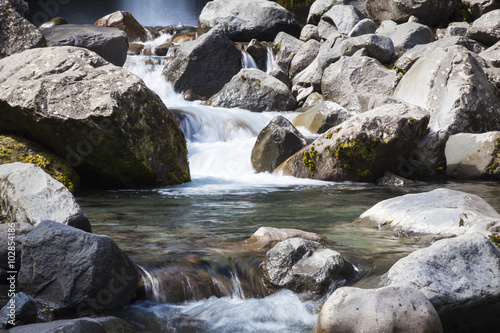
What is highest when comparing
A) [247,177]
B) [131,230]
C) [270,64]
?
[270,64]

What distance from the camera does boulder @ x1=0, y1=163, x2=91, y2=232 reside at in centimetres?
447

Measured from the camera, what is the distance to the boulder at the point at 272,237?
4.82m

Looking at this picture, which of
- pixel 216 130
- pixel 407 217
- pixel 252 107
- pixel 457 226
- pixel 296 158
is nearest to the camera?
pixel 457 226

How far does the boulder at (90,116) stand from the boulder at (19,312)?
202 inches

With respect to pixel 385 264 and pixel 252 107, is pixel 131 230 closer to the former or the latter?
pixel 385 264

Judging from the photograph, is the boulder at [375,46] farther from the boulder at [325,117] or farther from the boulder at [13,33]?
the boulder at [13,33]

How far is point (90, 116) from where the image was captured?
7.97 metres

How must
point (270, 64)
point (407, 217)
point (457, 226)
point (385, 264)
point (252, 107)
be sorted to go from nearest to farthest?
point (385, 264) < point (457, 226) < point (407, 217) < point (252, 107) < point (270, 64)

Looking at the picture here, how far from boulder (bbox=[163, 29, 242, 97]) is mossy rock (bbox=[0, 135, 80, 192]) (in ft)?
29.5

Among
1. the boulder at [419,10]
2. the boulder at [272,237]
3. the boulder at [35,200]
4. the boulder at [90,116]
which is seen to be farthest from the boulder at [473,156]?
the boulder at [419,10]

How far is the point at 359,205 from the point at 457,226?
248cm

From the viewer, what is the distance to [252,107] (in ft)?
48.9

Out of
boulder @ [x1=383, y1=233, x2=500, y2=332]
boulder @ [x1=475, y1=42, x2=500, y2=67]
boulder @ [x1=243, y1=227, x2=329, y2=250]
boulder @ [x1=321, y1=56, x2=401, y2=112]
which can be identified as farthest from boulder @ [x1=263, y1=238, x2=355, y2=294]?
boulder @ [x1=475, y1=42, x2=500, y2=67]

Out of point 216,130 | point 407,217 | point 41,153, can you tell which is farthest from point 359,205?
point 216,130
